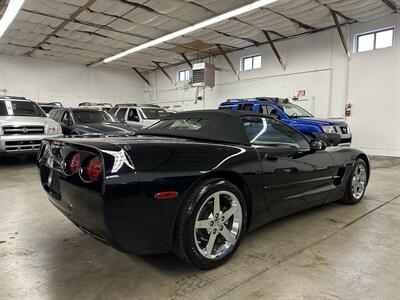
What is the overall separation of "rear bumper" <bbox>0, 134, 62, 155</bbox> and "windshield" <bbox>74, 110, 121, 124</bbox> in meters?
1.31

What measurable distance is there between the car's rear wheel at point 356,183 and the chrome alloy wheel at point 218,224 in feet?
6.64

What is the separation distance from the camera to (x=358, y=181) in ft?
12.5

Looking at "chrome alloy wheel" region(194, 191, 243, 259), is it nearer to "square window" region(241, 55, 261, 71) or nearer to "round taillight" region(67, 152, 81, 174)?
"round taillight" region(67, 152, 81, 174)

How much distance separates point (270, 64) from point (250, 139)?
35.9ft

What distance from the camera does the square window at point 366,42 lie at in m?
9.75

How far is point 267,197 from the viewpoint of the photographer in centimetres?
247

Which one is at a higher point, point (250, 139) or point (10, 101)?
point (10, 101)

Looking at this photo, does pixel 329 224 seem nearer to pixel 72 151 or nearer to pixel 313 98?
pixel 72 151

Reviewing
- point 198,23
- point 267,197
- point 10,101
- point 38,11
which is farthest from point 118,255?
point 38,11

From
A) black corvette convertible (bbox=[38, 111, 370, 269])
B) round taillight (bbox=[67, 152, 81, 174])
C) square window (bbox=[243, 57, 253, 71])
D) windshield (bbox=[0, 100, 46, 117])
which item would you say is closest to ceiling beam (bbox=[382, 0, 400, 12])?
square window (bbox=[243, 57, 253, 71])

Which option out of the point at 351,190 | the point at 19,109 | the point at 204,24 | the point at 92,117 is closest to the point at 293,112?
the point at 204,24

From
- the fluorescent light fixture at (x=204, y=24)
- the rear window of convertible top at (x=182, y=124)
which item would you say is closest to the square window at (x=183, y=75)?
the fluorescent light fixture at (x=204, y=24)

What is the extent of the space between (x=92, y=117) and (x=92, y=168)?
6288 millimetres

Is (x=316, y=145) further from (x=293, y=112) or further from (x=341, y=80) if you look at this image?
(x=341, y=80)
